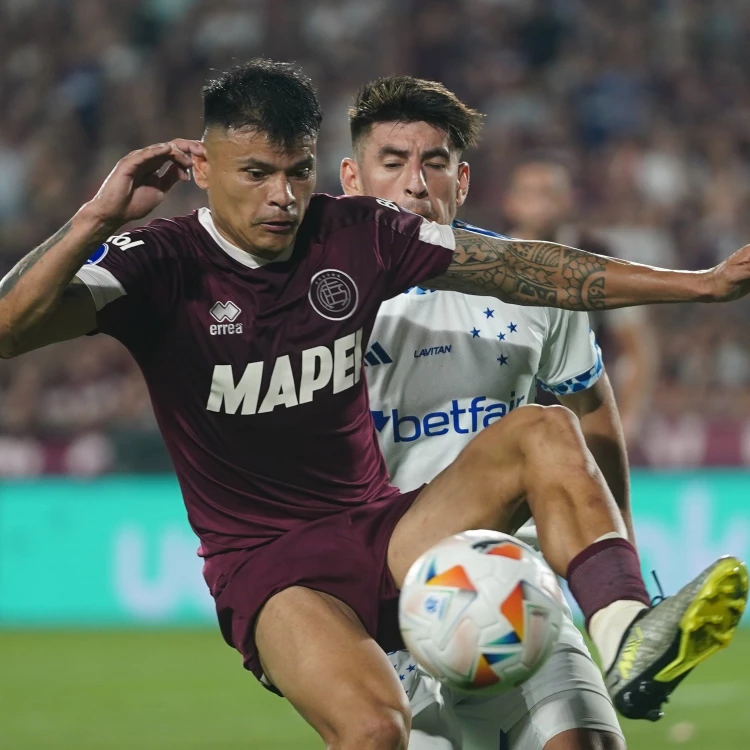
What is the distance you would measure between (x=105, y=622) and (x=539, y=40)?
720 cm

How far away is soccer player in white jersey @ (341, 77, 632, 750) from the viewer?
15.1 ft

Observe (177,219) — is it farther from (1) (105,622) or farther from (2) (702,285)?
(1) (105,622)

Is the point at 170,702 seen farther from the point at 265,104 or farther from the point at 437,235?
the point at 265,104

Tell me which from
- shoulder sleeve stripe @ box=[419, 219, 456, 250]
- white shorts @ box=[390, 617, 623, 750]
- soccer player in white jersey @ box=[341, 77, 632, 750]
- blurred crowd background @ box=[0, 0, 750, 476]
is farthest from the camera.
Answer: blurred crowd background @ box=[0, 0, 750, 476]

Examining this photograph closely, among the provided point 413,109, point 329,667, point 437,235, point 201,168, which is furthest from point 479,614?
point 413,109

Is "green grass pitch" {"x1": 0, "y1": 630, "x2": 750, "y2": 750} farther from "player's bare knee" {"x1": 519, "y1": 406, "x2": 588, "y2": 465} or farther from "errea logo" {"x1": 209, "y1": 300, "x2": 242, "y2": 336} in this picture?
"player's bare knee" {"x1": 519, "y1": 406, "x2": 588, "y2": 465}

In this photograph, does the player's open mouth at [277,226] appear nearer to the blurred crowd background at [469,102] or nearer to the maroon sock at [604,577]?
the maroon sock at [604,577]

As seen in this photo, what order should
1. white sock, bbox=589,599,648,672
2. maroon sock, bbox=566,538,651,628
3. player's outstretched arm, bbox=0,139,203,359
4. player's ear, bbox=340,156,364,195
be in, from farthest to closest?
player's ear, bbox=340,156,364,195
player's outstretched arm, bbox=0,139,203,359
maroon sock, bbox=566,538,651,628
white sock, bbox=589,599,648,672

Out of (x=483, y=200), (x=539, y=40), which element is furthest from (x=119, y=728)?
(x=539, y=40)

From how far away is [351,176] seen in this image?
5.30 meters

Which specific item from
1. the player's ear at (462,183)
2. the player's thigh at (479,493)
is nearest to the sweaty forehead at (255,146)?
the player's thigh at (479,493)

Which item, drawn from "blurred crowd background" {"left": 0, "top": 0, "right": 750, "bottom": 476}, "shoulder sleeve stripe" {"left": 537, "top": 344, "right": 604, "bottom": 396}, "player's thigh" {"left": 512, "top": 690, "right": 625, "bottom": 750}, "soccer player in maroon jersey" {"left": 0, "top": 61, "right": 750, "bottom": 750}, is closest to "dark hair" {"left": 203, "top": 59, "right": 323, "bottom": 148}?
"soccer player in maroon jersey" {"left": 0, "top": 61, "right": 750, "bottom": 750}

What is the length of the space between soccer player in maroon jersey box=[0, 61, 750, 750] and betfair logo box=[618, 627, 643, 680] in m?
0.17

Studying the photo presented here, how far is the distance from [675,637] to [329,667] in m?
0.88
